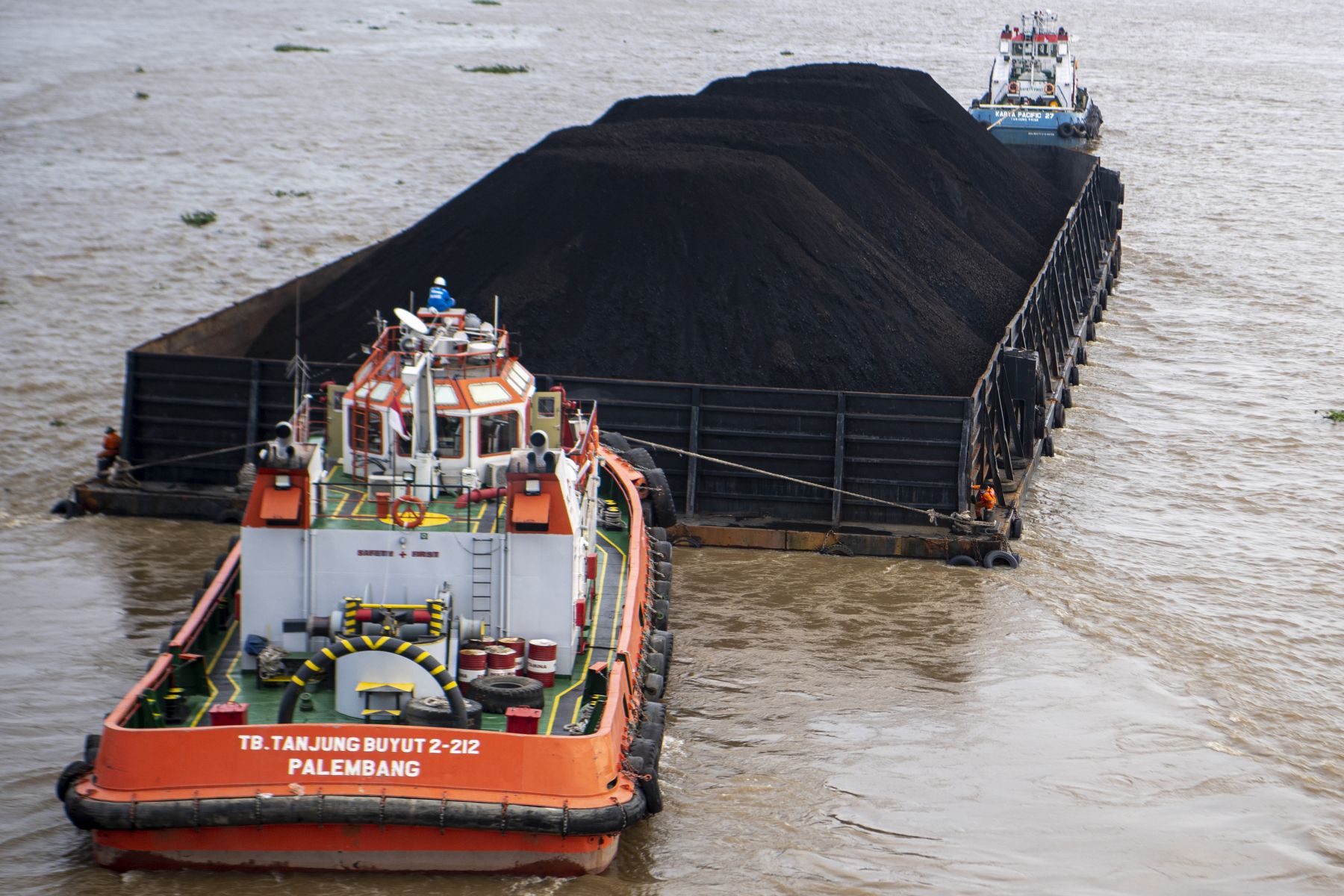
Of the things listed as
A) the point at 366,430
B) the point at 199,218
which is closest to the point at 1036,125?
the point at 199,218

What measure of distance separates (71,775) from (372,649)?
2.45m

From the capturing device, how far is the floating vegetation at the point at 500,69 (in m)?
73.8

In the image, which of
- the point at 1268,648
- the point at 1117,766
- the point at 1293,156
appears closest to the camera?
the point at 1117,766

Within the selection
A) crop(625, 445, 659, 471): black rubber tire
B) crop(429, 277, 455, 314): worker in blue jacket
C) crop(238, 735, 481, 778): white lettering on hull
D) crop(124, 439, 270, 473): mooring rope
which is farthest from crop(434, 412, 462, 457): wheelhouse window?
crop(124, 439, 270, 473): mooring rope

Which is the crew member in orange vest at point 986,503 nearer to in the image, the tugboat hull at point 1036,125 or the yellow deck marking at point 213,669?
the yellow deck marking at point 213,669

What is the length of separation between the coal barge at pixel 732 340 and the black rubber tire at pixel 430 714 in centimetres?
621

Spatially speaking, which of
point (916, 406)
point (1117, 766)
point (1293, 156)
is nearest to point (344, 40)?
point (1293, 156)

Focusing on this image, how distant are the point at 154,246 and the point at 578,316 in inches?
778

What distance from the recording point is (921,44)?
93938mm

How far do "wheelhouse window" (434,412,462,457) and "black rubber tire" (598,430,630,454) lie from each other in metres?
5.86

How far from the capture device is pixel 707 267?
23.3 meters

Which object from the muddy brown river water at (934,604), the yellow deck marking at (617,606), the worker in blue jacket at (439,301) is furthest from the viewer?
the worker in blue jacket at (439,301)

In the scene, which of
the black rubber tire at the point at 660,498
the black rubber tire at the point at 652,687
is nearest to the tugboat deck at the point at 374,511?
the black rubber tire at the point at 652,687

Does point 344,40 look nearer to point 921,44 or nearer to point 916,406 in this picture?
point 921,44
